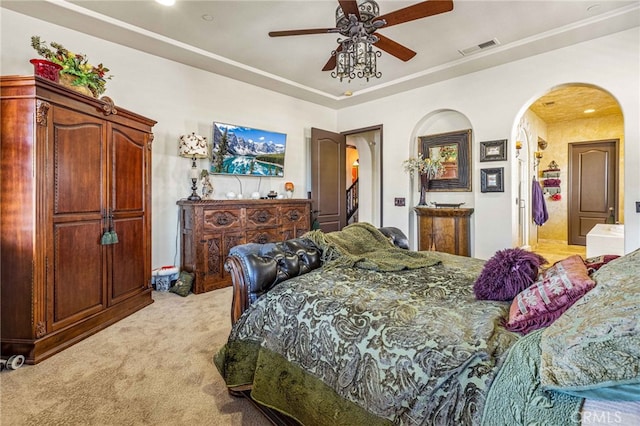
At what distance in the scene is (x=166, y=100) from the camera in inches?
156

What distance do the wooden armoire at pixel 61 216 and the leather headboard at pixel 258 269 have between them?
62.6 inches

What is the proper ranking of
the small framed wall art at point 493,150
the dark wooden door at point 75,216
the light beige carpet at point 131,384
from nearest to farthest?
the light beige carpet at point 131,384
the dark wooden door at point 75,216
the small framed wall art at point 493,150

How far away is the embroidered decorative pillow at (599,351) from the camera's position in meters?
0.64

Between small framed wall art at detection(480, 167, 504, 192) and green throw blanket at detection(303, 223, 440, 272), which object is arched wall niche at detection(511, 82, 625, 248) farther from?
green throw blanket at detection(303, 223, 440, 272)

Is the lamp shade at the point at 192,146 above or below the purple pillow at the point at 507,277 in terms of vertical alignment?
above

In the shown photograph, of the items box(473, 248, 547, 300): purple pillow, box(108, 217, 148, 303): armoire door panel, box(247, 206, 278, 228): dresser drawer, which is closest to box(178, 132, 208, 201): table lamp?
box(247, 206, 278, 228): dresser drawer

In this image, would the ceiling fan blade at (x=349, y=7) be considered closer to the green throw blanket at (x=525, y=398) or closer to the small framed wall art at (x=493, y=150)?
the green throw blanket at (x=525, y=398)

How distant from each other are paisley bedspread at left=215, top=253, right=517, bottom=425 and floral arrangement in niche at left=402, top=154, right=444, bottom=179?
10.6 ft

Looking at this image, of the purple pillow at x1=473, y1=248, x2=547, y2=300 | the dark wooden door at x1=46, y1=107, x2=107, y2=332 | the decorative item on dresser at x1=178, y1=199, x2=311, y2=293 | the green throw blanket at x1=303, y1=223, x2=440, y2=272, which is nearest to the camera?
the purple pillow at x1=473, y1=248, x2=547, y2=300

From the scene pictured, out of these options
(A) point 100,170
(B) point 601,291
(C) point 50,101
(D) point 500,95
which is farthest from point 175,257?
(D) point 500,95

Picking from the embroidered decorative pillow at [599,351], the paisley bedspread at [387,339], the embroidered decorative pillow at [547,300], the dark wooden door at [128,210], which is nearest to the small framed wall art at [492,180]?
the paisley bedspread at [387,339]

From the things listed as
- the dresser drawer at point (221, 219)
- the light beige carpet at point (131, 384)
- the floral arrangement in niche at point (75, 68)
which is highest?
the floral arrangement in niche at point (75, 68)

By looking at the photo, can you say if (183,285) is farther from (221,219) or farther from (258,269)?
(258,269)

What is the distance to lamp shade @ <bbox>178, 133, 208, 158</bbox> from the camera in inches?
150
